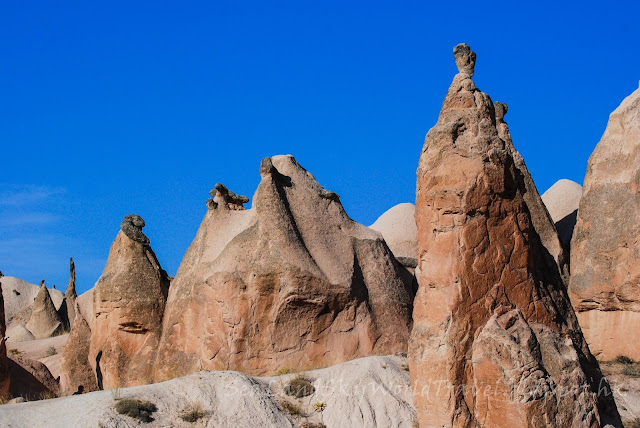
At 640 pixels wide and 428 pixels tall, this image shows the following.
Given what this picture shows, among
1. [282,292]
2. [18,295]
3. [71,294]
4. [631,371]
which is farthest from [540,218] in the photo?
[18,295]

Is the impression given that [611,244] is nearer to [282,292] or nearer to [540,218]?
[540,218]

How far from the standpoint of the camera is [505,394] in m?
9.12

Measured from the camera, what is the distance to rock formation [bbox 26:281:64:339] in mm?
30359

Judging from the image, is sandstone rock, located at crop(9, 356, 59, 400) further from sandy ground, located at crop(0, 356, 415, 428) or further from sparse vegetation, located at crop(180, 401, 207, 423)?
sparse vegetation, located at crop(180, 401, 207, 423)

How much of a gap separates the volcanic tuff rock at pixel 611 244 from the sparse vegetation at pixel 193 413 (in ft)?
22.6

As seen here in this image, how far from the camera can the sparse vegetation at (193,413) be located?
12156 millimetres

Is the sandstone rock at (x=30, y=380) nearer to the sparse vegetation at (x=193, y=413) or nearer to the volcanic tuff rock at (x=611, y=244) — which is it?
the sparse vegetation at (x=193, y=413)

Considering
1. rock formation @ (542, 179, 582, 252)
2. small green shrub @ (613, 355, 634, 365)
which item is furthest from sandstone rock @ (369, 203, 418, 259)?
small green shrub @ (613, 355, 634, 365)

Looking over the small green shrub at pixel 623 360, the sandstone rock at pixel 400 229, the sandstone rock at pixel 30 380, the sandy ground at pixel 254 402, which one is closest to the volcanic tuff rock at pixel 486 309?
the sandy ground at pixel 254 402

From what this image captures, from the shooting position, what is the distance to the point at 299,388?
13.1m

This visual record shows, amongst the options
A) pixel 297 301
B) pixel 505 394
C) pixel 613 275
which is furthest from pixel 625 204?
pixel 505 394

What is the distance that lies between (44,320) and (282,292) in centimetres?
1814

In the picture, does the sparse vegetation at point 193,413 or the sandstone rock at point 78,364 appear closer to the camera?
the sparse vegetation at point 193,413

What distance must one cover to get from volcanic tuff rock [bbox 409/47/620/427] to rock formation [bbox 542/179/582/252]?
9.45m
